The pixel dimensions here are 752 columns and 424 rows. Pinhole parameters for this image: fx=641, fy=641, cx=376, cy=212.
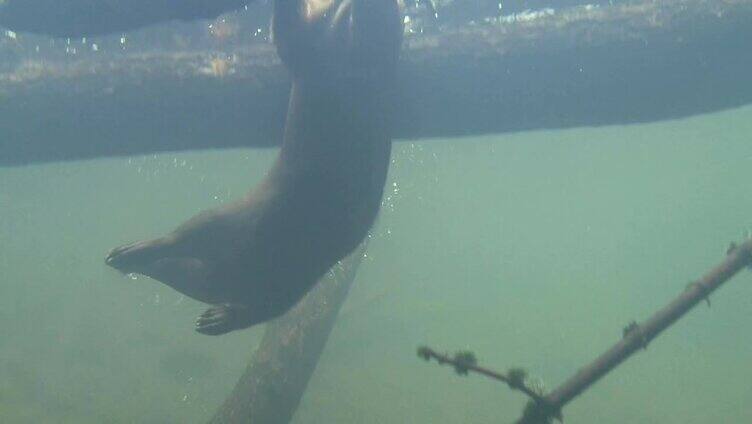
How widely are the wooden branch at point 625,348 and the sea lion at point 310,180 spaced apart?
7.98 feet

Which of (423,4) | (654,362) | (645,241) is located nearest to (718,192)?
(645,241)

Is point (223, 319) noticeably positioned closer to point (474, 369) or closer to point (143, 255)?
point (143, 255)

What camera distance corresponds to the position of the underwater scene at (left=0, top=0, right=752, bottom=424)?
465 cm

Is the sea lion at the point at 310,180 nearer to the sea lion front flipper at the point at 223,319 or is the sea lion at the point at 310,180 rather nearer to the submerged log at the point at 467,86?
the sea lion front flipper at the point at 223,319

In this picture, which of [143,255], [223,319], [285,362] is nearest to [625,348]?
[223,319]

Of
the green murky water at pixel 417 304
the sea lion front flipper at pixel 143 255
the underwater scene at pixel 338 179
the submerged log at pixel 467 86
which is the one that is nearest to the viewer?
the underwater scene at pixel 338 179

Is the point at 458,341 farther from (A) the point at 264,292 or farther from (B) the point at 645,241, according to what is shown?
(B) the point at 645,241

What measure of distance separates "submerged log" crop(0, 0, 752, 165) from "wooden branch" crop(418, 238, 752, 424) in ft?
9.31

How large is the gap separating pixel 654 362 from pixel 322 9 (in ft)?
97.5

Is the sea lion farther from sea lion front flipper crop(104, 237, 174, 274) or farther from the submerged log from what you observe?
the submerged log

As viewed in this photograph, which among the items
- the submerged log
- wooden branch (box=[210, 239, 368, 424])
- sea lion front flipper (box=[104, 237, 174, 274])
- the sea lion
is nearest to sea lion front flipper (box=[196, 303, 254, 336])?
the sea lion

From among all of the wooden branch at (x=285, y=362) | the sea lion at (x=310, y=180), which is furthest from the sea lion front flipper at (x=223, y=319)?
the wooden branch at (x=285, y=362)

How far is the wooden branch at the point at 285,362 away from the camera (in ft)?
29.4

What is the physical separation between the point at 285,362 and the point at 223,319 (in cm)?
526
